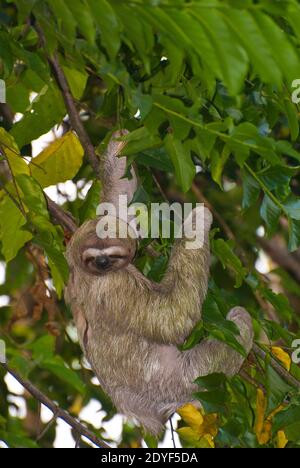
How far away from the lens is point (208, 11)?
97.0 inches

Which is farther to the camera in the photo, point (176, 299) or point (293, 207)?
point (176, 299)

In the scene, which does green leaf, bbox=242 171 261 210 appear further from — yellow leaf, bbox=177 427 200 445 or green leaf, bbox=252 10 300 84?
yellow leaf, bbox=177 427 200 445

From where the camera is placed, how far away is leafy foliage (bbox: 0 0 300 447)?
2.47 meters

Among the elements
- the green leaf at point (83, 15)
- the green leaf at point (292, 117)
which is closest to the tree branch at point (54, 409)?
the green leaf at point (292, 117)

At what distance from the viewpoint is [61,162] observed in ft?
13.9

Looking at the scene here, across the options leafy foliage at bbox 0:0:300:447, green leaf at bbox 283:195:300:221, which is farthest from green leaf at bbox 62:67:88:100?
green leaf at bbox 283:195:300:221

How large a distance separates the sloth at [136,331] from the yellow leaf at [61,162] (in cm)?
21

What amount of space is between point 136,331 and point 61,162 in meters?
0.89

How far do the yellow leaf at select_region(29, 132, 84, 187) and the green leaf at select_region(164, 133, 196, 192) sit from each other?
1.10 meters

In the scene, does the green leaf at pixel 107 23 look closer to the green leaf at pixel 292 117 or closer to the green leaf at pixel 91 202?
the green leaf at pixel 292 117

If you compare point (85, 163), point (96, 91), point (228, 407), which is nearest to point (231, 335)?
point (228, 407)

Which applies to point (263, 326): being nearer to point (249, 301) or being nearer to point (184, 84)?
point (184, 84)

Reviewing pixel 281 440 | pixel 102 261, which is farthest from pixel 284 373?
pixel 102 261

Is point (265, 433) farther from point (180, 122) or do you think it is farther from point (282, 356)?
point (180, 122)
